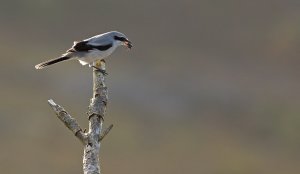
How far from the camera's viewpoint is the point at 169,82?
15195 millimetres

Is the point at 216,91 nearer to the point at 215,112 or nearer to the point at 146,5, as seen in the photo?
the point at 215,112

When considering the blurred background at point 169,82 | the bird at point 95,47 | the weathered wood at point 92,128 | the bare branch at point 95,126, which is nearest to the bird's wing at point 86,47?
the bird at point 95,47

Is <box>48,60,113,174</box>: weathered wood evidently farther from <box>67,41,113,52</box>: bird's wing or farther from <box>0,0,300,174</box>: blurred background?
<box>0,0,300,174</box>: blurred background

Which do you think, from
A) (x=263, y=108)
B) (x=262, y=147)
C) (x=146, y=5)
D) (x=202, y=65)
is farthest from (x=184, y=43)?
(x=262, y=147)

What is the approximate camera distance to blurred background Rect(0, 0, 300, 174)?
12266 mm

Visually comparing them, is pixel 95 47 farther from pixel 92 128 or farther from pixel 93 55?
pixel 92 128

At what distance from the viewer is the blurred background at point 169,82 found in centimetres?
1227

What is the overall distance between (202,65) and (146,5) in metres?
4.02

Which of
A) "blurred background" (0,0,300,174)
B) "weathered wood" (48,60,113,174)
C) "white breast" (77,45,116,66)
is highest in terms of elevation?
"blurred background" (0,0,300,174)

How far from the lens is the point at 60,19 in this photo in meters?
18.5

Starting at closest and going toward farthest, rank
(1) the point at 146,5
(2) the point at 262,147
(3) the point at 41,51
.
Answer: (2) the point at 262,147 → (3) the point at 41,51 → (1) the point at 146,5

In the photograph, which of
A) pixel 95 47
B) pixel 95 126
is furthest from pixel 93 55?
pixel 95 126

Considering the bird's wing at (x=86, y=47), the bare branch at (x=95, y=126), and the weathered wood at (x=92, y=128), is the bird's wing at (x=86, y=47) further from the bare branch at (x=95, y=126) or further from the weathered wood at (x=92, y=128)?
the weathered wood at (x=92, y=128)

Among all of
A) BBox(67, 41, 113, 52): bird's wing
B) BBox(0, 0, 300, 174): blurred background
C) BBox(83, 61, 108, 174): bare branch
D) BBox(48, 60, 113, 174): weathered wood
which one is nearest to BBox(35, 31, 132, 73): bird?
BBox(67, 41, 113, 52): bird's wing
